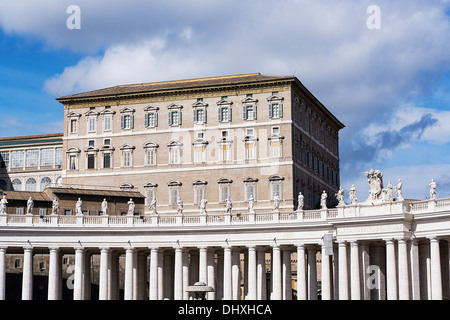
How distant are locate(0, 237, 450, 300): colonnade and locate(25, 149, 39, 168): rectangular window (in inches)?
1981

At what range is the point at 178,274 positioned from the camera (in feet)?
316

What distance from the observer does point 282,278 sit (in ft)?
315

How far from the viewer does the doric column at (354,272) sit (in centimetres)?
8581

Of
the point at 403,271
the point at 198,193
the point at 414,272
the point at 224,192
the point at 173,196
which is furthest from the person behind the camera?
the point at 173,196

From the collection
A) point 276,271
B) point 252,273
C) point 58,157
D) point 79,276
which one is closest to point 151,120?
point 58,157

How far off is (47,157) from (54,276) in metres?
55.2

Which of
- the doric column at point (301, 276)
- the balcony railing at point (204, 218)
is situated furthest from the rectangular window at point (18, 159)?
the doric column at point (301, 276)

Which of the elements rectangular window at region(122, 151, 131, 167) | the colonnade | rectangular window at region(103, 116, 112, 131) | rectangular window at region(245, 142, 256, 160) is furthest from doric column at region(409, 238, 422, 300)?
rectangular window at region(103, 116, 112, 131)

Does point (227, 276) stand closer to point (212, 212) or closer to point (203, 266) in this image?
point (203, 266)

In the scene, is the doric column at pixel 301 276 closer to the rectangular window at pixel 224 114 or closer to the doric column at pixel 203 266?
the doric column at pixel 203 266

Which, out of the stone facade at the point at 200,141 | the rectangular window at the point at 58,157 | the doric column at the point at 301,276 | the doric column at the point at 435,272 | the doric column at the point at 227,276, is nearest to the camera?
the doric column at the point at 435,272

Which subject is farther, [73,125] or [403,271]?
[73,125]

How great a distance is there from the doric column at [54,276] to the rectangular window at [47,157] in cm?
5277
